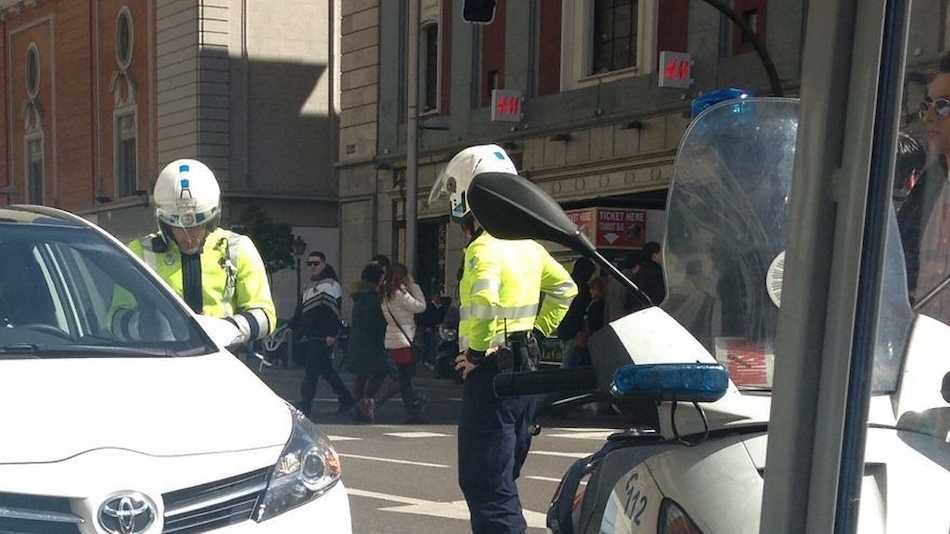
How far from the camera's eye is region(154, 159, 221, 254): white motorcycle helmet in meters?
6.18

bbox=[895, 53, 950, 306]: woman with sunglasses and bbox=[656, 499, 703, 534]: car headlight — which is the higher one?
bbox=[895, 53, 950, 306]: woman with sunglasses

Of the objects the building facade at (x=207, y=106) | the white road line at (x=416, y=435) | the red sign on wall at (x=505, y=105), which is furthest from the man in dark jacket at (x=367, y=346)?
the building facade at (x=207, y=106)

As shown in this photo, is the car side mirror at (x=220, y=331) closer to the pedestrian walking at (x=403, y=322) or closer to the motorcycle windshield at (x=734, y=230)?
the motorcycle windshield at (x=734, y=230)

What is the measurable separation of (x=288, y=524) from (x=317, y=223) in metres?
39.7

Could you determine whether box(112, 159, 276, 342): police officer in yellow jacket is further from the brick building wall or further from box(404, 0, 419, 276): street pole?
the brick building wall

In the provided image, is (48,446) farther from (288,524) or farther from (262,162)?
(262,162)

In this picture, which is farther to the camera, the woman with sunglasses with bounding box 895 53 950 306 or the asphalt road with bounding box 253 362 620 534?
the asphalt road with bounding box 253 362 620 534

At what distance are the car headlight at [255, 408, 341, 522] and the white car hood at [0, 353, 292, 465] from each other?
58mm

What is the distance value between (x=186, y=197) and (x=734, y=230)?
3972 mm

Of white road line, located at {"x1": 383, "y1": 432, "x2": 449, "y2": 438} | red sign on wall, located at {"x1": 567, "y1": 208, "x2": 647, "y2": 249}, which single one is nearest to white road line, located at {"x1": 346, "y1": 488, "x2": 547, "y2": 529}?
white road line, located at {"x1": 383, "y1": 432, "x2": 449, "y2": 438}

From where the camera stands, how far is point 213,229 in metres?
6.37

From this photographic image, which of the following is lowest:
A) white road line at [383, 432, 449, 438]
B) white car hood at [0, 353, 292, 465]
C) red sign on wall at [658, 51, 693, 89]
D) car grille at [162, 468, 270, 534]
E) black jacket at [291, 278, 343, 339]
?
white road line at [383, 432, 449, 438]

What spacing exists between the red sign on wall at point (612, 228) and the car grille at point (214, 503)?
66.6 feet

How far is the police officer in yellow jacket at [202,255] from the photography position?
6.19 m
